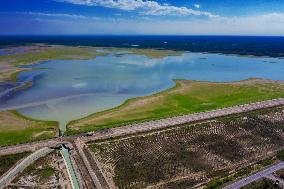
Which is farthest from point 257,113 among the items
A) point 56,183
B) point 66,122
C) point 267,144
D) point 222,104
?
point 56,183

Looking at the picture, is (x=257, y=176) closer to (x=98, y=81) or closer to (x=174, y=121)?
(x=174, y=121)

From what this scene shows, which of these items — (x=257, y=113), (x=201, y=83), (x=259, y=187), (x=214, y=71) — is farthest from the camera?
(x=214, y=71)

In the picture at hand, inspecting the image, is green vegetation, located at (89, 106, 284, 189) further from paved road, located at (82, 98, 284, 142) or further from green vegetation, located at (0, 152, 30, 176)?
green vegetation, located at (0, 152, 30, 176)

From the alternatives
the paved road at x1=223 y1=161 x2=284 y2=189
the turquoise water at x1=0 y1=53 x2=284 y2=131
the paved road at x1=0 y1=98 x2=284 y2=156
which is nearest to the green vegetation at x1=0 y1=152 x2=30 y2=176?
the paved road at x1=0 y1=98 x2=284 y2=156

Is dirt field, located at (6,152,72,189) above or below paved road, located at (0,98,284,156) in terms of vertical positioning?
below

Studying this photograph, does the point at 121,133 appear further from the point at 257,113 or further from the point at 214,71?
the point at 214,71
